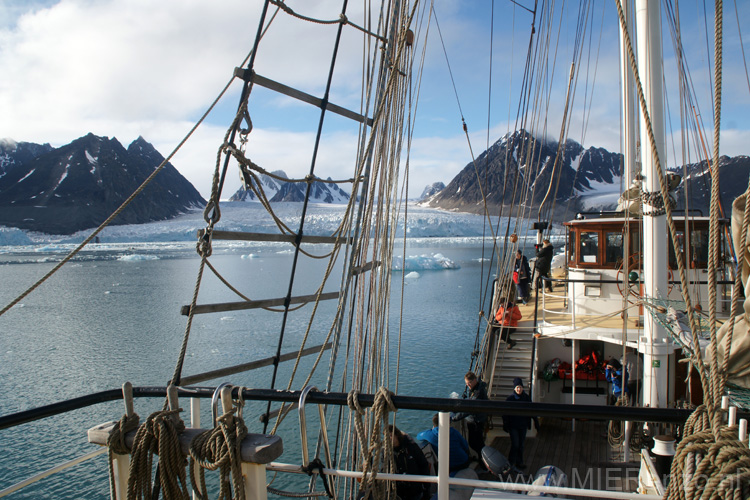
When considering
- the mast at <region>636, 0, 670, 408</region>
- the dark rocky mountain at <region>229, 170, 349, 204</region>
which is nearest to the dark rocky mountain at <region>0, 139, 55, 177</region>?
the dark rocky mountain at <region>229, 170, 349, 204</region>

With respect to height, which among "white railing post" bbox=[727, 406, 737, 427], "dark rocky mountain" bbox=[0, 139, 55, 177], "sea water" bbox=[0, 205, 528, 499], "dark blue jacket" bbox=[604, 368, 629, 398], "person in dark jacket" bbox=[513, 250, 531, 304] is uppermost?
"dark rocky mountain" bbox=[0, 139, 55, 177]

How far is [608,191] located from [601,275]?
14281cm

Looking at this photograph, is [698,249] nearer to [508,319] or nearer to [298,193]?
[508,319]

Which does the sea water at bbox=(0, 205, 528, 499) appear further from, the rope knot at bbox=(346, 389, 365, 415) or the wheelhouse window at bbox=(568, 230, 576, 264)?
the rope knot at bbox=(346, 389, 365, 415)

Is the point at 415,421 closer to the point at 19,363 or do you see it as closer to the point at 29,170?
the point at 19,363

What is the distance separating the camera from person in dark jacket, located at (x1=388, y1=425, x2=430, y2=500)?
10.8 feet

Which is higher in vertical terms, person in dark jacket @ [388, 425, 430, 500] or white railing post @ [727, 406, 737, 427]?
white railing post @ [727, 406, 737, 427]

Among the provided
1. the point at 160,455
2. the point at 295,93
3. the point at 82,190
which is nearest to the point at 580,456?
the point at 295,93

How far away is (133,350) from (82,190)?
111978 mm

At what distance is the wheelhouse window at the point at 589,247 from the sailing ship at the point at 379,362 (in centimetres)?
2

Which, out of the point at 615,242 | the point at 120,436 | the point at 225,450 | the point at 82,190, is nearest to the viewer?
the point at 225,450

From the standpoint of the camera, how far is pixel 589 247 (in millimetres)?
7090

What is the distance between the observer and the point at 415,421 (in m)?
→ 8.74

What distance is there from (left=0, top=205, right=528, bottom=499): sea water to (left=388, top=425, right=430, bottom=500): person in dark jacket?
2040 millimetres
